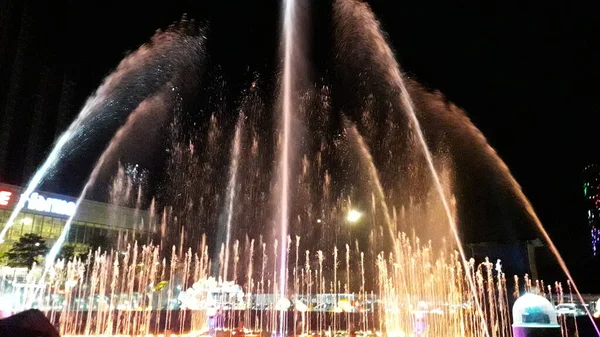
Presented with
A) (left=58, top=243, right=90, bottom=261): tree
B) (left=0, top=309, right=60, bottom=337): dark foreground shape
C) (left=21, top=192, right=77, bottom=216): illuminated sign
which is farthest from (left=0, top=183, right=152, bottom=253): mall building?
(left=0, top=309, right=60, bottom=337): dark foreground shape

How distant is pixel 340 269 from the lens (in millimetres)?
38406

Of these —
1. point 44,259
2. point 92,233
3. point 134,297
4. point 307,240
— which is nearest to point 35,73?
point 92,233

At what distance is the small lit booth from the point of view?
8.44 m

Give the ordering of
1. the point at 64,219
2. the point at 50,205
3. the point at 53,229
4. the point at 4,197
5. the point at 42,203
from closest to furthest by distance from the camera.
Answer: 1. the point at 4,197
2. the point at 42,203
3. the point at 50,205
4. the point at 53,229
5. the point at 64,219

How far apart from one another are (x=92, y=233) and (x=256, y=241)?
779 inches

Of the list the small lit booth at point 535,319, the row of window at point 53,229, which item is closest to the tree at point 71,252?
the row of window at point 53,229

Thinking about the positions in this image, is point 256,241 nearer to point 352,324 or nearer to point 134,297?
point 134,297

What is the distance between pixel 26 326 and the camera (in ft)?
15.3

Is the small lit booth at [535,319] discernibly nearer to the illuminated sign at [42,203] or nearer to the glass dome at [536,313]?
the glass dome at [536,313]

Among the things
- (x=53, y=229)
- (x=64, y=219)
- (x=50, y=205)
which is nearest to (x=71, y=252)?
(x=53, y=229)

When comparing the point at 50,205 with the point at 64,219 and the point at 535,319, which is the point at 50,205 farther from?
the point at 535,319

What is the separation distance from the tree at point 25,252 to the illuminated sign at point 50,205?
21.5 feet

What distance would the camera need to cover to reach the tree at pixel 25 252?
38.3 meters

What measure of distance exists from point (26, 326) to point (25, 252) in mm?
39571
